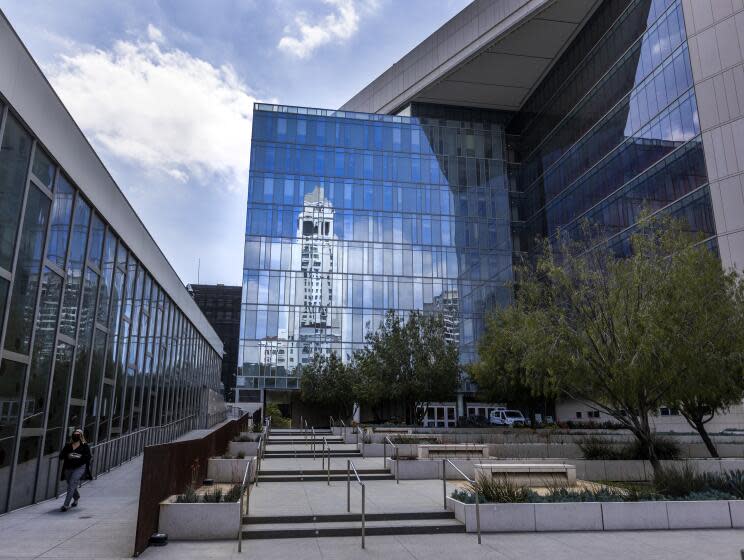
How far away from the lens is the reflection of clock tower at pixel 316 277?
54625mm

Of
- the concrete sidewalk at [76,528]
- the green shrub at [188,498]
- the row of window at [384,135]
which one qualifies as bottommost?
the concrete sidewalk at [76,528]

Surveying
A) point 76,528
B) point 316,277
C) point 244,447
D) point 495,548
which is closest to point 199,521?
point 76,528

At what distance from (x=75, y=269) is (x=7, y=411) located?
14.1 ft

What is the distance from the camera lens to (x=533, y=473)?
14227 millimetres

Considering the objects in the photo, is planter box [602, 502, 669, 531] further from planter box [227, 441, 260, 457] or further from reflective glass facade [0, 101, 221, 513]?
planter box [227, 441, 260, 457]

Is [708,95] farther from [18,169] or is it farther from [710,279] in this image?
[18,169]

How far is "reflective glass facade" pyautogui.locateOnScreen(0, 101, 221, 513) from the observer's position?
34.5 feet

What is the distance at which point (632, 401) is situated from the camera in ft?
54.5

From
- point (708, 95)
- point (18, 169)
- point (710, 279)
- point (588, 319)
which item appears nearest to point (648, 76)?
point (708, 95)

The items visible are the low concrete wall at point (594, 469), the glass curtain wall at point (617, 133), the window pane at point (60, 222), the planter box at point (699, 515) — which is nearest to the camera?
the planter box at point (699, 515)

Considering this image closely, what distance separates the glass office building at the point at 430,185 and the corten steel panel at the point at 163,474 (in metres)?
40.4

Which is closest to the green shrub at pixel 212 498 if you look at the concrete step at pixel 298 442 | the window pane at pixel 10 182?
the window pane at pixel 10 182

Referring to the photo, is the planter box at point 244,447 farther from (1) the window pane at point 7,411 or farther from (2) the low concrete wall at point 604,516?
(2) the low concrete wall at point 604,516

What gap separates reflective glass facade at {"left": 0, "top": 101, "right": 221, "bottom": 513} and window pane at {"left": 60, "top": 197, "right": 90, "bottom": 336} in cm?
2
